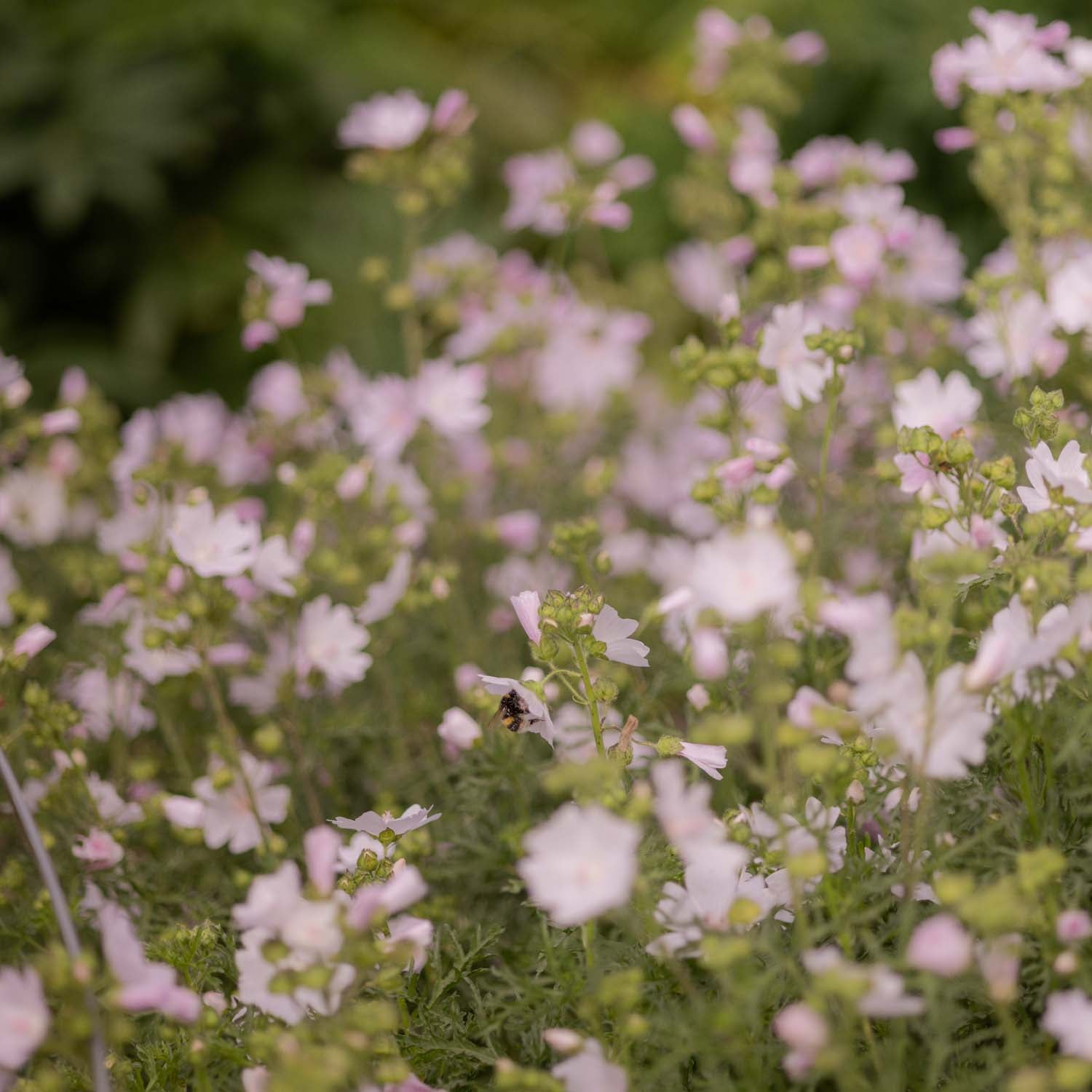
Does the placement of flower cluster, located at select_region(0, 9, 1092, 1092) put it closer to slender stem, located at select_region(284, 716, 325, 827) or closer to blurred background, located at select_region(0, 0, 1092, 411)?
slender stem, located at select_region(284, 716, 325, 827)

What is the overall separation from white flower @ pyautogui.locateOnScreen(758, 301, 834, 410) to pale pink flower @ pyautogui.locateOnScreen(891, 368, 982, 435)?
98mm

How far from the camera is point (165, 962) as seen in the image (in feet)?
3.89

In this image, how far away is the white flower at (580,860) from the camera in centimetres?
77

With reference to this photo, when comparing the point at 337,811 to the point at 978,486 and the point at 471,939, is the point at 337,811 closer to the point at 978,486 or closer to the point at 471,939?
the point at 471,939

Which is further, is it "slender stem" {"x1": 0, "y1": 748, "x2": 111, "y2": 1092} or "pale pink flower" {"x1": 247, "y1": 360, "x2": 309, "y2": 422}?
"pale pink flower" {"x1": 247, "y1": 360, "x2": 309, "y2": 422}

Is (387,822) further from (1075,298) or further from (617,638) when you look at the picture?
(1075,298)

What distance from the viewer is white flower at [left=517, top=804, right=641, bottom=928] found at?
768 millimetres

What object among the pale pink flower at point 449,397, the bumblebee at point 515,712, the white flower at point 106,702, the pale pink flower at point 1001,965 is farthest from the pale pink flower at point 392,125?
the pale pink flower at point 1001,965

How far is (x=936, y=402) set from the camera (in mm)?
1396

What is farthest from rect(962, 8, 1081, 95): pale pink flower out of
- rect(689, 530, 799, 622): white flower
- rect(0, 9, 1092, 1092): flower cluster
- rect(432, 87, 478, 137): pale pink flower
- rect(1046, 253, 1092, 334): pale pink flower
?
rect(689, 530, 799, 622): white flower

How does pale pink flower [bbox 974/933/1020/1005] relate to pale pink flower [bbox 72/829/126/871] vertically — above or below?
above

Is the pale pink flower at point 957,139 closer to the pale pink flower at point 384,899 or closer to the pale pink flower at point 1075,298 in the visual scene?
the pale pink flower at point 1075,298

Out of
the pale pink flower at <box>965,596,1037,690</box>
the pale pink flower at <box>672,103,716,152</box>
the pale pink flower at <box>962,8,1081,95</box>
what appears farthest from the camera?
the pale pink flower at <box>672,103,716,152</box>

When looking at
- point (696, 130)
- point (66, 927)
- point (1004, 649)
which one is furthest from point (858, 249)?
point (66, 927)
